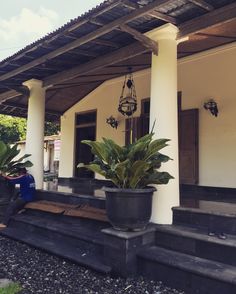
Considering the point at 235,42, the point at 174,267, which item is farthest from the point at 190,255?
the point at 235,42

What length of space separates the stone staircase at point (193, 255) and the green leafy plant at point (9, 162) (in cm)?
357

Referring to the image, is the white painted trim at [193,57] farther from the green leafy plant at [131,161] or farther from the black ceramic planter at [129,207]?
the black ceramic planter at [129,207]

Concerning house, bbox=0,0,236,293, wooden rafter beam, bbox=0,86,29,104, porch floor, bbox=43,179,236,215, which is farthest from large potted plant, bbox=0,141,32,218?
wooden rafter beam, bbox=0,86,29,104

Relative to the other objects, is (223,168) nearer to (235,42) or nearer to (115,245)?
(235,42)

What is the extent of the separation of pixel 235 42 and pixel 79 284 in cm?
523

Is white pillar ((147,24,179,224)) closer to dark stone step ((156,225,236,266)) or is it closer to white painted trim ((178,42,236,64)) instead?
dark stone step ((156,225,236,266))

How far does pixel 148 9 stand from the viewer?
151 inches

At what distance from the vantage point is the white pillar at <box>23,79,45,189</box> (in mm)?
6996

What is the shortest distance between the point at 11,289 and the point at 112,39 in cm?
382

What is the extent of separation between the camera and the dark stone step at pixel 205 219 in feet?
12.0

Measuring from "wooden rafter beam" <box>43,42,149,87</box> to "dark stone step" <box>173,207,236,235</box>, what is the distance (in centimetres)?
245

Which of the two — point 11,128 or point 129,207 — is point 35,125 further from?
point 11,128

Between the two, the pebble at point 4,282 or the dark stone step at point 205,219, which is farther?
the dark stone step at point 205,219

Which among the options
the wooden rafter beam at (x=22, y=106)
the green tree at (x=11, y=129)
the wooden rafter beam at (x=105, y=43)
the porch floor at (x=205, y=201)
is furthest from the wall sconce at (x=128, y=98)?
the green tree at (x=11, y=129)
